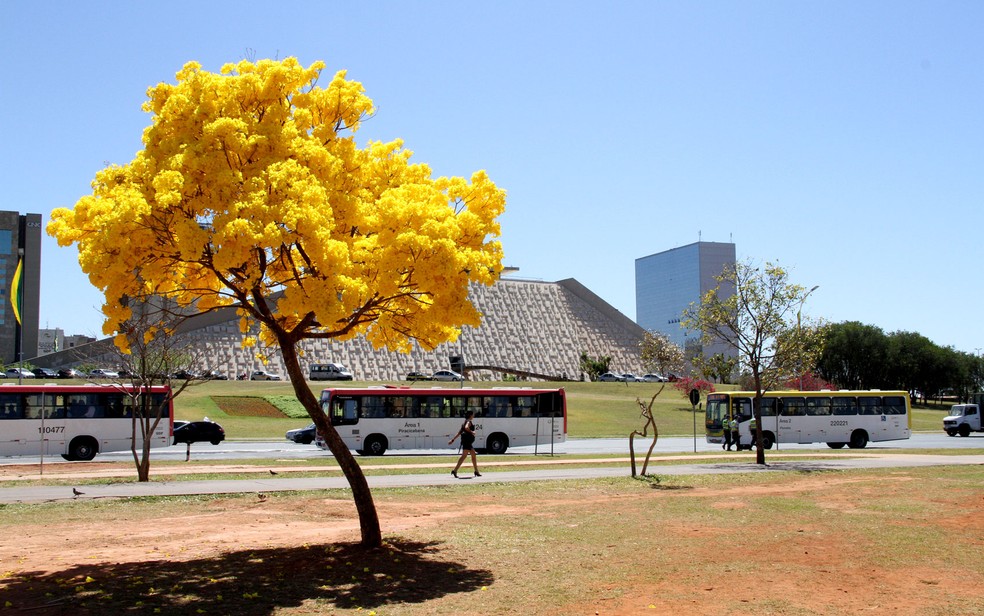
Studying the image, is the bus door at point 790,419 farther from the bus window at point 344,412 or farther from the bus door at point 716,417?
the bus window at point 344,412

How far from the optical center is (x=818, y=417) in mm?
37906

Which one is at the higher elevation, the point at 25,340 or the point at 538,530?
the point at 25,340

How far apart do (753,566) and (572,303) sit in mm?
114522

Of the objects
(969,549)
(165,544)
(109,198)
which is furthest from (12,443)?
(969,549)

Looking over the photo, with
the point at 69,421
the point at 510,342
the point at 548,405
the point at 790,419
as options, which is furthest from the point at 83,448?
the point at 510,342

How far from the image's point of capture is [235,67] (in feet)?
35.4

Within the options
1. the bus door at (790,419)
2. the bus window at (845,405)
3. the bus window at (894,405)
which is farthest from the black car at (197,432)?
the bus window at (894,405)

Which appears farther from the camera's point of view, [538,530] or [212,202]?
[538,530]

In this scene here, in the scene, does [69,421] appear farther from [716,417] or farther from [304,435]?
[716,417]

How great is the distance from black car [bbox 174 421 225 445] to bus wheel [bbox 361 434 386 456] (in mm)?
9786

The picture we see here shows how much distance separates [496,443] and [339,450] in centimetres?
2482

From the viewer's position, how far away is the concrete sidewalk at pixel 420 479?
18469 millimetres

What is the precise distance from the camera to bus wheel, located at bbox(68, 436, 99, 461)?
98.1ft

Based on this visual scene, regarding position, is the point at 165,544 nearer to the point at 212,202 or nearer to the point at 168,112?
the point at 212,202
